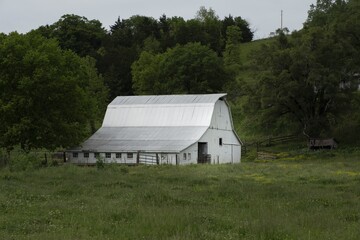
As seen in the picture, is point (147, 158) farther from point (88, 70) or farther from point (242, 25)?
point (242, 25)

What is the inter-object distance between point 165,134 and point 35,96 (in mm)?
13961

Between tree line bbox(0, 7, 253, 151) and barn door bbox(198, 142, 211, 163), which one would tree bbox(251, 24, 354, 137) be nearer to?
barn door bbox(198, 142, 211, 163)

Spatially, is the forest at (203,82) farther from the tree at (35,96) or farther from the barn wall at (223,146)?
the barn wall at (223,146)

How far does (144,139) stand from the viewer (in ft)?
173

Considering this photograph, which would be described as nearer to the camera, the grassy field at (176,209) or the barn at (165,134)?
the grassy field at (176,209)

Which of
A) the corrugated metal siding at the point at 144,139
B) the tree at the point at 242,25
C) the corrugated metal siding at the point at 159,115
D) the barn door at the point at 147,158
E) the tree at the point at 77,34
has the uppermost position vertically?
the tree at the point at 242,25

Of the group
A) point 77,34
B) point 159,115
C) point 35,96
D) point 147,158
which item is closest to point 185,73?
point 159,115

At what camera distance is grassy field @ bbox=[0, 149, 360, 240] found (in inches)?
460

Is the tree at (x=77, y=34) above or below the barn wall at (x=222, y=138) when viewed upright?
above

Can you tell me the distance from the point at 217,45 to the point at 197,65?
160 ft

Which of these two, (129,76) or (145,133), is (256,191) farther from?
(129,76)

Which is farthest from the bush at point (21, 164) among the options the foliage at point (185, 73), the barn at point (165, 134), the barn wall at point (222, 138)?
the foliage at point (185, 73)

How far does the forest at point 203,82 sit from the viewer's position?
4612cm

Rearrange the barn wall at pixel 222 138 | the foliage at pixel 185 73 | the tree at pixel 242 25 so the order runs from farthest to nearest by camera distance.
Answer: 1. the tree at pixel 242 25
2. the foliage at pixel 185 73
3. the barn wall at pixel 222 138
